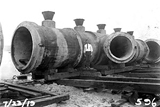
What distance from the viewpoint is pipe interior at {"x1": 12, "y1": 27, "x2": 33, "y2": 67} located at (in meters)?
5.36

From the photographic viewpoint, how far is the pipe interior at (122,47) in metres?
7.28

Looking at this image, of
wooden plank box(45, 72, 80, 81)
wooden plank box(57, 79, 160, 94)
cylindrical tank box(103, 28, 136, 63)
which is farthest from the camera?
cylindrical tank box(103, 28, 136, 63)

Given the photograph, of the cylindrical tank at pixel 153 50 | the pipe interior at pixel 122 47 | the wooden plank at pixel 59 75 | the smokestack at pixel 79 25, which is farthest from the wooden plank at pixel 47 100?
the cylindrical tank at pixel 153 50

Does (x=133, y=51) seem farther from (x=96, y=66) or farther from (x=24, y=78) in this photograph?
(x=24, y=78)

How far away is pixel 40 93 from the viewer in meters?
3.29

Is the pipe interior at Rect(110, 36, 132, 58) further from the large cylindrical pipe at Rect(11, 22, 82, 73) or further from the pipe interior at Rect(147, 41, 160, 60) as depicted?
the pipe interior at Rect(147, 41, 160, 60)

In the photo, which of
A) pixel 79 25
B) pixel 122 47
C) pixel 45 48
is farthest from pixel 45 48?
pixel 122 47

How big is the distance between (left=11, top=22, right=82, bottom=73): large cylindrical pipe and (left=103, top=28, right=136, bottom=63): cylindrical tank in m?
1.27

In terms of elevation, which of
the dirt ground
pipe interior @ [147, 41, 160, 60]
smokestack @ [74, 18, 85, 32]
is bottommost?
the dirt ground

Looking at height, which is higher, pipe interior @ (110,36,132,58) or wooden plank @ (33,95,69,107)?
pipe interior @ (110,36,132,58)

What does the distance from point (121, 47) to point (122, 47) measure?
0.06 metres

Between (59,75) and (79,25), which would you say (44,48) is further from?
(79,25)

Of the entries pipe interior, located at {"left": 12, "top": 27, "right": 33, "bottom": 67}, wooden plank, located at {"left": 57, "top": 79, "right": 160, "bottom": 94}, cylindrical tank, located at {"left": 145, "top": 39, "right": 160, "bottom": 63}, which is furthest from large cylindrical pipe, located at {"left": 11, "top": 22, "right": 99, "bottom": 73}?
cylindrical tank, located at {"left": 145, "top": 39, "right": 160, "bottom": 63}

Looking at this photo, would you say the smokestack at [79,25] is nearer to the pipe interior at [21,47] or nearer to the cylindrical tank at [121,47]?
the cylindrical tank at [121,47]
